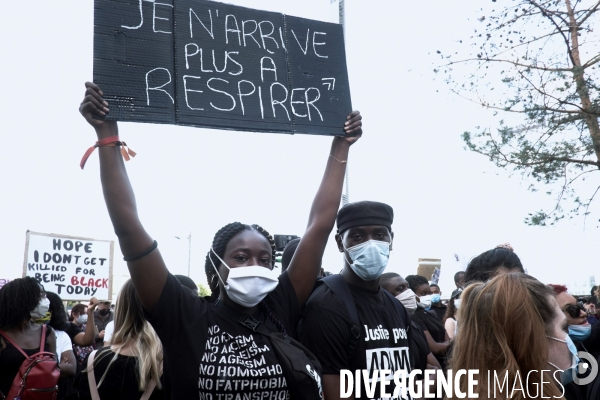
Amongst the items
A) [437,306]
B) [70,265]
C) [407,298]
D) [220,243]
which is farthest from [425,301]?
[70,265]

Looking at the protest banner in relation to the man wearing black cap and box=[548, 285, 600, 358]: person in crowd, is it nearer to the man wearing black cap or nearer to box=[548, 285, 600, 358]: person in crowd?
box=[548, 285, 600, 358]: person in crowd

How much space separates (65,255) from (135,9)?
23.7 feet

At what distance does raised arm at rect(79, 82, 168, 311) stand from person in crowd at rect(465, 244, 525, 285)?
1.93 metres

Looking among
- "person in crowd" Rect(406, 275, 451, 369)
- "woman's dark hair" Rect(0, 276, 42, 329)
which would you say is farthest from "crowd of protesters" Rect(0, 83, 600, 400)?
"person in crowd" Rect(406, 275, 451, 369)

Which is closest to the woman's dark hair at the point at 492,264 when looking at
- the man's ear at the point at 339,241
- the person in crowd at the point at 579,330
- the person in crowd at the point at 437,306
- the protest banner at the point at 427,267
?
the person in crowd at the point at 579,330

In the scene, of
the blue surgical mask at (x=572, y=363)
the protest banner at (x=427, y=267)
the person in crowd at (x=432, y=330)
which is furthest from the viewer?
the protest banner at (x=427, y=267)

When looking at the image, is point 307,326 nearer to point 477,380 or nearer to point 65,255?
point 477,380

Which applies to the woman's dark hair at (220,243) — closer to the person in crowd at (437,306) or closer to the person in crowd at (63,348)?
the person in crowd at (63,348)

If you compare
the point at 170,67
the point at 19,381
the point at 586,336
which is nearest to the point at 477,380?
the point at 170,67

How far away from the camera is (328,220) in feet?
9.88

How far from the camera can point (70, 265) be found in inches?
370

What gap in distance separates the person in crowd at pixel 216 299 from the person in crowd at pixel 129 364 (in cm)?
79

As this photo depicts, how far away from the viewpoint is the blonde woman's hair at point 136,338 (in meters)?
3.36

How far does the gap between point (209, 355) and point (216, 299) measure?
1.52 ft
